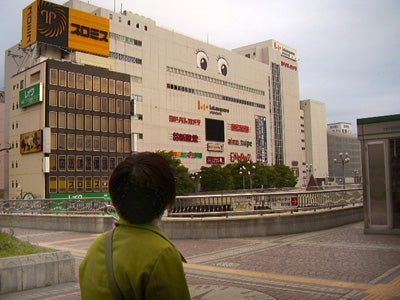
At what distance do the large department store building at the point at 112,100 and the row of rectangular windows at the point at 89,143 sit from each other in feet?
0.54

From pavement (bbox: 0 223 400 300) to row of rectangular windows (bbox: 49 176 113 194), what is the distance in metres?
49.7

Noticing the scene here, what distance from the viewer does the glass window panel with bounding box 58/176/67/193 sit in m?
63.7

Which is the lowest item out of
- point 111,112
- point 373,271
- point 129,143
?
point 373,271

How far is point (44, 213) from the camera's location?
24.6 metres

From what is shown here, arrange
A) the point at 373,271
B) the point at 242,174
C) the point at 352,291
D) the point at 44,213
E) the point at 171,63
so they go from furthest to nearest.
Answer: the point at 171,63 < the point at 242,174 < the point at 44,213 < the point at 373,271 < the point at 352,291

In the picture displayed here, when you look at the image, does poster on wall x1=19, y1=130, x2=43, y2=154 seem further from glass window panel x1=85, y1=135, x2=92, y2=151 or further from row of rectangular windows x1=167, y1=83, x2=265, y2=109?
row of rectangular windows x1=167, y1=83, x2=265, y2=109

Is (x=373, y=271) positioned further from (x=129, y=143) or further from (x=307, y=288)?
(x=129, y=143)

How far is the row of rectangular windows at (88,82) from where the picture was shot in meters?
65.1

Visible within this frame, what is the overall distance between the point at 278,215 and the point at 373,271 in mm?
7395

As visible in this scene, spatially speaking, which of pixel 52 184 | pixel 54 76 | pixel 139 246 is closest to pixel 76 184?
pixel 52 184

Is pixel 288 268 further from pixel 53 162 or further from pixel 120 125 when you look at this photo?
pixel 120 125

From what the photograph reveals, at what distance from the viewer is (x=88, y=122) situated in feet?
225

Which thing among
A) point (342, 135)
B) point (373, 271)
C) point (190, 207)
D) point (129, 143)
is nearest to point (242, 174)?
point (129, 143)

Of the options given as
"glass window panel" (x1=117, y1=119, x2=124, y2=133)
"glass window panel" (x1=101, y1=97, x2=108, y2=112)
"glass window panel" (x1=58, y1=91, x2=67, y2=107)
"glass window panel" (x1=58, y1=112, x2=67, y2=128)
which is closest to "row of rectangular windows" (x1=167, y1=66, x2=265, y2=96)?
"glass window panel" (x1=117, y1=119, x2=124, y2=133)
